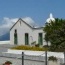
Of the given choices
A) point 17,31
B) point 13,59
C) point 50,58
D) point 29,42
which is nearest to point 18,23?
point 17,31

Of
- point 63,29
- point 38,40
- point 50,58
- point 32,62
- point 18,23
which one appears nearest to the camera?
point 50,58

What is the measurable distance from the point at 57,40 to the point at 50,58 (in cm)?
290

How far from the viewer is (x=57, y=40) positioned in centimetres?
2044

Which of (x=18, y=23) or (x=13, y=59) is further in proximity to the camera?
(x=18, y=23)

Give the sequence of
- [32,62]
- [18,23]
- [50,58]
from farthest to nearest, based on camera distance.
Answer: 1. [18,23]
2. [32,62]
3. [50,58]

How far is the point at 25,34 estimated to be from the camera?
Result: 4047 cm

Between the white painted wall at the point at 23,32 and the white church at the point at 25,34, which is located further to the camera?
the white painted wall at the point at 23,32

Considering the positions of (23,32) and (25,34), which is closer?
(25,34)

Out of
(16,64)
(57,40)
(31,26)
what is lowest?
(16,64)

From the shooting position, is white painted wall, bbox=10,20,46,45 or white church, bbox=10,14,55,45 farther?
white painted wall, bbox=10,20,46,45

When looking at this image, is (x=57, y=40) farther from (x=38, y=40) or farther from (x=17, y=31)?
(x=17, y=31)

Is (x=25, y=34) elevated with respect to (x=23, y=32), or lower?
lower

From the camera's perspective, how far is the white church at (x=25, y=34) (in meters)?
37.6

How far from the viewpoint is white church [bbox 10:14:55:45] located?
37.6 meters
